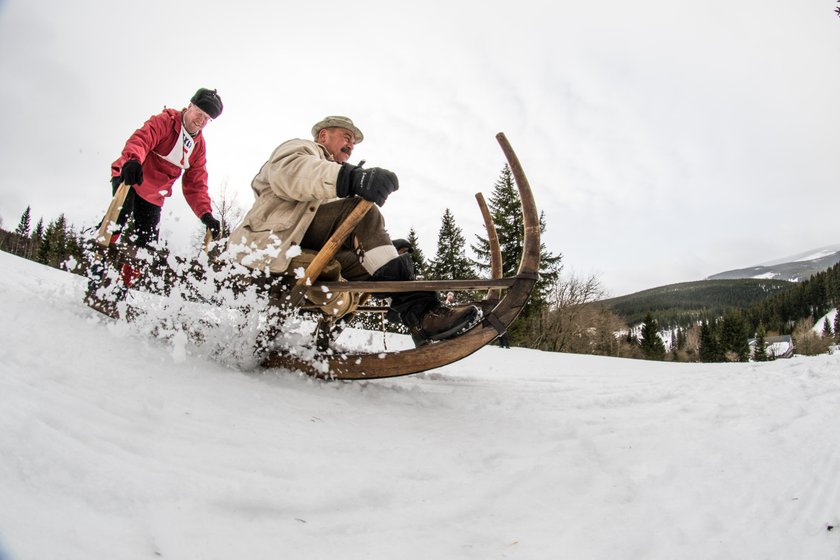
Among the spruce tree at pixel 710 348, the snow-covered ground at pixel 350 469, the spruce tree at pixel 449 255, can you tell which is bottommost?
the spruce tree at pixel 710 348

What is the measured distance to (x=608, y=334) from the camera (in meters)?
41.4

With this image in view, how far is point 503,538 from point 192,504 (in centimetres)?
78

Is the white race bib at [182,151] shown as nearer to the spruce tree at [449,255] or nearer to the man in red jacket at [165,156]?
the man in red jacket at [165,156]

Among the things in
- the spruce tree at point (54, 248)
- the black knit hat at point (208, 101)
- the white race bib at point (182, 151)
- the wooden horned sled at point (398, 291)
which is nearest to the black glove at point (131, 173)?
the wooden horned sled at point (398, 291)

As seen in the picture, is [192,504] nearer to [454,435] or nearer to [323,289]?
[454,435]

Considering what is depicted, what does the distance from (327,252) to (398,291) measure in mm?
431

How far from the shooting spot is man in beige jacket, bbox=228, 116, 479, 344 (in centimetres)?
219

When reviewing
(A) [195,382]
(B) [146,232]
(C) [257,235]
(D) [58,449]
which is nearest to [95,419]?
(D) [58,449]

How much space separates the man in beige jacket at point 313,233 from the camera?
2.19 m

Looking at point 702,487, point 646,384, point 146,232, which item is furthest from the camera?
point 146,232

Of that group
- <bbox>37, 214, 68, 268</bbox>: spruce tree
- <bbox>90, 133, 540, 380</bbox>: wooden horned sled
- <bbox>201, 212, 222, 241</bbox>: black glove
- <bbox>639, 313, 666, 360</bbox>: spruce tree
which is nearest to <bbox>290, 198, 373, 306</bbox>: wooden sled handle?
<bbox>90, 133, 540, 380</bbox>: wooden horned sled

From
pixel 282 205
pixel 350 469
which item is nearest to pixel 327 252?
pixel 282 205

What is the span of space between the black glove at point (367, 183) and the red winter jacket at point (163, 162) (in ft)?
4.90

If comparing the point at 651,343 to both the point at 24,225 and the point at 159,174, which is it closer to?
the point at 159,174
